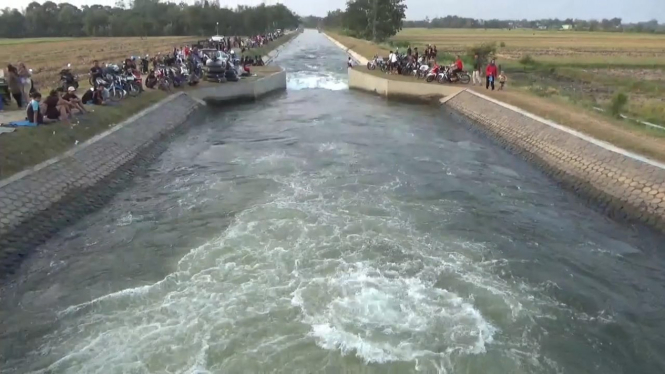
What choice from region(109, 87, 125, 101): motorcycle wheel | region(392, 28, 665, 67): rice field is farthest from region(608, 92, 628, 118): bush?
region(392, 28, 665, 67): rice field

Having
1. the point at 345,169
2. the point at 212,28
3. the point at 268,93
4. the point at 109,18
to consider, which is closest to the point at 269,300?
the point at 345,169

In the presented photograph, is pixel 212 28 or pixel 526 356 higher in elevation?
pixel 212 28

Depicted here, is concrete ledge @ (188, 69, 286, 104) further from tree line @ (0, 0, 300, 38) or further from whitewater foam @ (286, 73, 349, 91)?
tree line @ (0, 0, 300, 38)

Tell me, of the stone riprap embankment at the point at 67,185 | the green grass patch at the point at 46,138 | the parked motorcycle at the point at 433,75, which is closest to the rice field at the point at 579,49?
the parked motorcycle at the point at 433,75

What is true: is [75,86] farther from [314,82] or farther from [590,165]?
[314,82]

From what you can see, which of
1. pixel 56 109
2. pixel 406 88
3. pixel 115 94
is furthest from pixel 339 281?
pixel 406 88

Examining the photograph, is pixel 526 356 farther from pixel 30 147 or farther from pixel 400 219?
pixel 30 147
